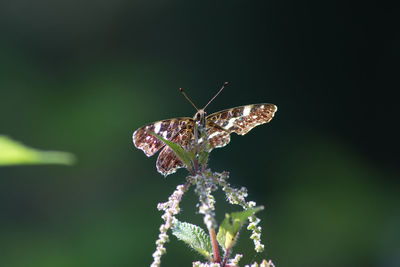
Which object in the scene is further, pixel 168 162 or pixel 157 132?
pixel 157 132

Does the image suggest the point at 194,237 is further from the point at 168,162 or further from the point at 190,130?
the point at 190,130

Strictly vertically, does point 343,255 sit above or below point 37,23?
below

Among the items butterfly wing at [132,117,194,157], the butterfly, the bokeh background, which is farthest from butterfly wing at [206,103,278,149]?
the bokeh background

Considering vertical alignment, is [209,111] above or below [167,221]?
above

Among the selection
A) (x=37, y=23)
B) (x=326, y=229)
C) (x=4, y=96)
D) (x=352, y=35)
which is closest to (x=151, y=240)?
(x=326, y=229)

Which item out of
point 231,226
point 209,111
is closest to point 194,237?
point 231,226

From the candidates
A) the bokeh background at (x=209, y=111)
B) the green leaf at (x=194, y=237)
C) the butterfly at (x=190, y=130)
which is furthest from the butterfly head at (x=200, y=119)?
the bokeh background at (x=209, y=111)

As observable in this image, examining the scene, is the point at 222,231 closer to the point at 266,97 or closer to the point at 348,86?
the point at 266,97
